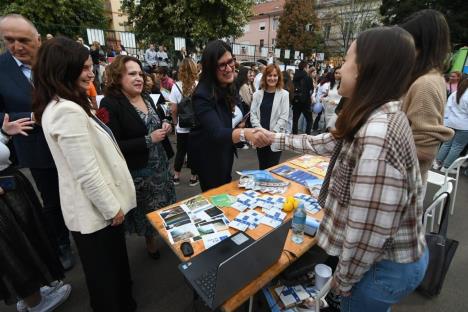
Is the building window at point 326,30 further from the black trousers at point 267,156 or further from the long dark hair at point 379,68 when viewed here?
the long dark hair at point 379,68

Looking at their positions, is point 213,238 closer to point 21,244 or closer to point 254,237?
point 254,237

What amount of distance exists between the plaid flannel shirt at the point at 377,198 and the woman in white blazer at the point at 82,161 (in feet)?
4.18

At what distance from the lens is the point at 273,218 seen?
1.75m

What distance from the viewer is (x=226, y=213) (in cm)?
180

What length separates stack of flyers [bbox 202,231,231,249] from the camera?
4.92 feet

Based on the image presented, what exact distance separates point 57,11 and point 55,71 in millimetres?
19817

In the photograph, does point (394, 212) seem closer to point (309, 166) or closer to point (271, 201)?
point (271, 201)

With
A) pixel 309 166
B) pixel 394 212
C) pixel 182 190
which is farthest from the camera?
pixel 182 190

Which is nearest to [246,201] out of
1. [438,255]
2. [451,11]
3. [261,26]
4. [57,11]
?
[438,255]

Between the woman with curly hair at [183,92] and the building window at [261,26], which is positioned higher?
the building window at [261,26]

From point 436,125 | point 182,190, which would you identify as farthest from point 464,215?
point 182,190

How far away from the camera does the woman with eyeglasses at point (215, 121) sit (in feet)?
6.27

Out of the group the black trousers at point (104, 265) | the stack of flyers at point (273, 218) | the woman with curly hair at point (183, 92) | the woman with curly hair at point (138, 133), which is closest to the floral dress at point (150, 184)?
the woman with curly hair at point (138, 133)

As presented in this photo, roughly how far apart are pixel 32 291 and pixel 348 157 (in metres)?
2.34
